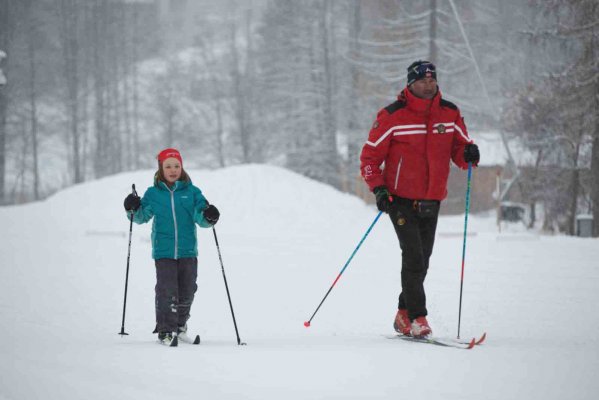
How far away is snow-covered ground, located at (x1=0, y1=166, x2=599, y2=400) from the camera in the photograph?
3.81 m

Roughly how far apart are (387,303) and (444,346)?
9.64 feet

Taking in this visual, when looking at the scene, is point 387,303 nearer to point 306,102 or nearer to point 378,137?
point 378,137

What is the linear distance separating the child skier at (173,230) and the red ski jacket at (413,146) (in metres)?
1.38

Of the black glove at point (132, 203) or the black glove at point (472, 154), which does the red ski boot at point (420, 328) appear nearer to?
the black glove at point (472, 154)

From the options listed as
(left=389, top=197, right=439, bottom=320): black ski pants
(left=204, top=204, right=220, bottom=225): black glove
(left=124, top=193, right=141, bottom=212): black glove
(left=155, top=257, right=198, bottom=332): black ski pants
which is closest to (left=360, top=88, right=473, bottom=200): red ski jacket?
(left=389, top=197, right=439, bottom=320): black ski pants

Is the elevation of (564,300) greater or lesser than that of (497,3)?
lesser

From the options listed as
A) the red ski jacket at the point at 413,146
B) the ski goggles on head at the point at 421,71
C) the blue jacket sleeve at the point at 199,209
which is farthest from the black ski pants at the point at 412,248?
the blue jacket sleeve at the point at 199,209

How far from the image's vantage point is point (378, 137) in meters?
5.55

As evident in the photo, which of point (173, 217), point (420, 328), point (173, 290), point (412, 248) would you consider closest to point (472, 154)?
point (412, 248)

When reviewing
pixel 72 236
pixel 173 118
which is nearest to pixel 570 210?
pixel 72 236

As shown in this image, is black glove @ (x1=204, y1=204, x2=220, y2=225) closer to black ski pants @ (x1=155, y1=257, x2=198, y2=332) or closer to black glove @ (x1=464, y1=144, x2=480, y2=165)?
black ski pants @ (x1=155, y1=257, x2=198, y2=332)

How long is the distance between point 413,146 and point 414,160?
114 millimetres

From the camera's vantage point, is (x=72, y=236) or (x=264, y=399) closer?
(x=264, y=399)

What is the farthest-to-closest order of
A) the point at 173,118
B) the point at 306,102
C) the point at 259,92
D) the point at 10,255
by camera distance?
the point at 173,118, the point at 259,92, the point at 306,102, the point at 10,255
